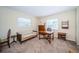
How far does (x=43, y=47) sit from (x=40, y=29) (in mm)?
440

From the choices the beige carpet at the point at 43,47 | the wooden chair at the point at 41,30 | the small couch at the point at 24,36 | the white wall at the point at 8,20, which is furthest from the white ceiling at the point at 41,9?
the beige carpet at the point at 43,47

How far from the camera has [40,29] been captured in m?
1.94

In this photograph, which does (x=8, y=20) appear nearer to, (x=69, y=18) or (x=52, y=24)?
(x=52, y=24)

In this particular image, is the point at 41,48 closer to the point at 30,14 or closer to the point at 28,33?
the point at 28,33

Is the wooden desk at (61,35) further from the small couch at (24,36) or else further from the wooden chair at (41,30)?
the small couch at (24,36)

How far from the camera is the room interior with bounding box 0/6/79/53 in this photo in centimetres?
181

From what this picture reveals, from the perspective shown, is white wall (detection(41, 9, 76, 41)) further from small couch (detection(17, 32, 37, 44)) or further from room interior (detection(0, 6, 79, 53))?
small couch (detection(17, 32, 37, 44))

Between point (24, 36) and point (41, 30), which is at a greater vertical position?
point (41, 30)

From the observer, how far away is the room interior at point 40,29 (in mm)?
1806

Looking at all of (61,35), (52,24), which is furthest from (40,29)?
(61,35)

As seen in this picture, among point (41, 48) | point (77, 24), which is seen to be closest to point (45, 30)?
point (41, 48)

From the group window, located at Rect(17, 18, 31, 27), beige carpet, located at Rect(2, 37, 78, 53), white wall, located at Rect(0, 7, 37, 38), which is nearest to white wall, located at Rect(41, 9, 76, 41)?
beige carpet, located at Rect(2, 37, 78, 53)

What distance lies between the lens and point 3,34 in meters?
1.79

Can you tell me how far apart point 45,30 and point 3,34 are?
0.98 m
